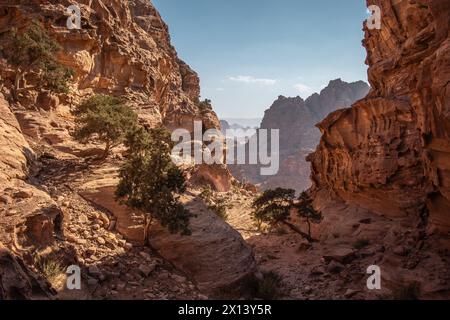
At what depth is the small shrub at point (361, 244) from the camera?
76.8 ft

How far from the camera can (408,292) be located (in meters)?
15.2

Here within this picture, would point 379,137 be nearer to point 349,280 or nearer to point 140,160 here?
point 349,280

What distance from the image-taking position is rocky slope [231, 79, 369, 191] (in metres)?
125

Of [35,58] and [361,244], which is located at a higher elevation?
[35,58]

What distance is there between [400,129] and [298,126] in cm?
12502

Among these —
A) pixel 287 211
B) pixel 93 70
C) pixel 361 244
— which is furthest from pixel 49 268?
pixel 93 70

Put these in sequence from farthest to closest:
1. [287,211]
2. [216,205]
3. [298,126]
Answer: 1. [298,126]
2. [216,205]
3. [287,211]

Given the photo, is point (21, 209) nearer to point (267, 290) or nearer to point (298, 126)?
point (267, 290)

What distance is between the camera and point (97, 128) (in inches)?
875

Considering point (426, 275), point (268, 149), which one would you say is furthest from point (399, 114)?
point (268, 149)

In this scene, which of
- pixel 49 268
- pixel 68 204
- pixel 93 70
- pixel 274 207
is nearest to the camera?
pixel 49 268

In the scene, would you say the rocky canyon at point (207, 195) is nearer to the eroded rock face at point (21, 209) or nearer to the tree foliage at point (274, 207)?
the eroded rock face at point (21, 209)

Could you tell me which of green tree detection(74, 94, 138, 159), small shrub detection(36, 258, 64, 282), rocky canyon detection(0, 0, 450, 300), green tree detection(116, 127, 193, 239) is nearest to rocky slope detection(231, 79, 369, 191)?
rocky canyon detection(0, 0, 450, 300)

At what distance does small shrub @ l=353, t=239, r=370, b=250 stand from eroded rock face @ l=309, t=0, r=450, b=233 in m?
4.23
